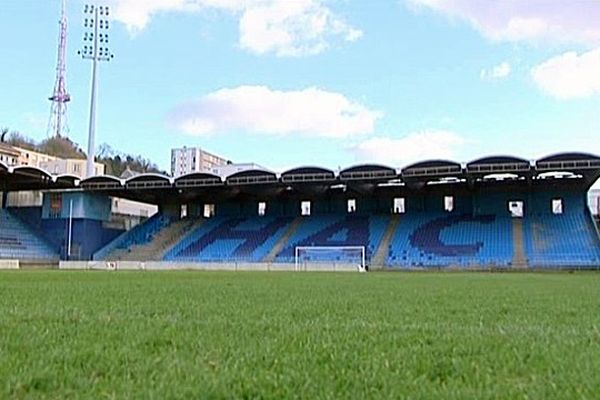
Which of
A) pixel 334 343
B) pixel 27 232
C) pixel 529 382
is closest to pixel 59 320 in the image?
pixel 334 343

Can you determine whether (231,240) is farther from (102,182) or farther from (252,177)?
(102,182)

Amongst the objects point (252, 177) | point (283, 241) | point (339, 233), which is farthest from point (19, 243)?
point (339, 233)

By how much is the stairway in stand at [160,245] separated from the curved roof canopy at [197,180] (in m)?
5.48

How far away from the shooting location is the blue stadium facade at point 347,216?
132 ft

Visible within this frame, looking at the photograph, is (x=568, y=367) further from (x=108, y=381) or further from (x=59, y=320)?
(x=59, y=320)

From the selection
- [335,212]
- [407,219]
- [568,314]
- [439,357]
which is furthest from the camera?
[335,212]

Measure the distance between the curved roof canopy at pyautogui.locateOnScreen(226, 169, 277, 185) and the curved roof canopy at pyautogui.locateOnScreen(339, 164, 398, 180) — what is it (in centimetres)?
490

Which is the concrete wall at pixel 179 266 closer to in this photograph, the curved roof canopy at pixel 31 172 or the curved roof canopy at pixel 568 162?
the curved roof canopy at pixel 31 172

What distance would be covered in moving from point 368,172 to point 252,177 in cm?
801

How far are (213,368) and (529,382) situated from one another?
172cm

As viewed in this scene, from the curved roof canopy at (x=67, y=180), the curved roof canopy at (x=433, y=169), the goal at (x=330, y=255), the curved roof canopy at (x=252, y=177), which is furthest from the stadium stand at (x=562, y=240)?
the curved roof canopy at (x=67, y=180)

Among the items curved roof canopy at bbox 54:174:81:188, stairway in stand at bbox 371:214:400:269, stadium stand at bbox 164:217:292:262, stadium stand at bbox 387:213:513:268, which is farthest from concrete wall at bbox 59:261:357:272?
curved roof canopy at bbox 54:174:81:188

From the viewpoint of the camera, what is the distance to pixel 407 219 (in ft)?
153

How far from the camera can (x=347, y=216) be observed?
48594mm
